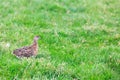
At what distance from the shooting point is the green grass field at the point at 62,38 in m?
9.05

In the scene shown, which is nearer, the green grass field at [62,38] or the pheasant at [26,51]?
the green grass field at [62,38]

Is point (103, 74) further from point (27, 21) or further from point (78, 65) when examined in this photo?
point (27, 21)

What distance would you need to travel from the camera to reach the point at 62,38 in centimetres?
1280

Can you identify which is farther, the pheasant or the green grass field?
Answer: the pheasant

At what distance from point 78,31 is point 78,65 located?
4.14 m

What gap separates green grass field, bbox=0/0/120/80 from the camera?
905cm

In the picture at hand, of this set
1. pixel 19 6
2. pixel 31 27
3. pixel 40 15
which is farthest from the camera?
pixel 19 6

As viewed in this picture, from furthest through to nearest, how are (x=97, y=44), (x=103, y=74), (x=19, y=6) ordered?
(x=19, y=6) < (x=97, y=44) < (x=103, y=74)

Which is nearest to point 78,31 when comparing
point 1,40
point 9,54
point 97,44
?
point 97,44

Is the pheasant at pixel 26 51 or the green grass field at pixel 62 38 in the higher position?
the pheasant at pixel 26 51

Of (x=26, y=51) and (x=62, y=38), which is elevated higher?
(x=26, y=51)

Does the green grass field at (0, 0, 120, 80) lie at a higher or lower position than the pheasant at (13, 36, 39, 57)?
lower

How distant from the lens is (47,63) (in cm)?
923

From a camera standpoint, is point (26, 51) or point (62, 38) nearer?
point (26, 51)
